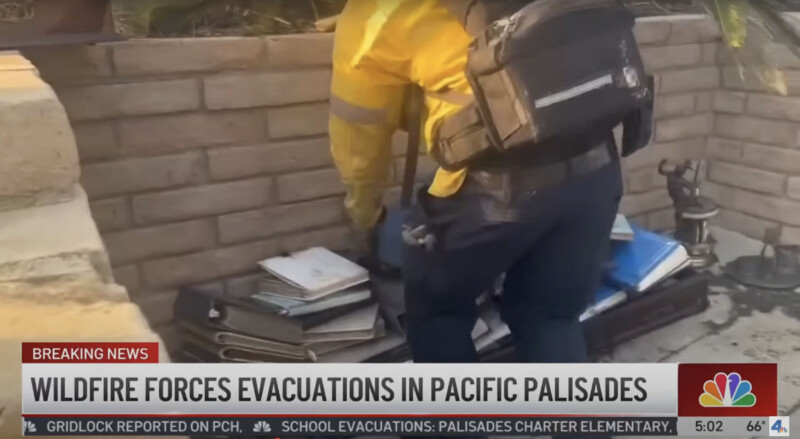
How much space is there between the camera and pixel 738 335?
110cm

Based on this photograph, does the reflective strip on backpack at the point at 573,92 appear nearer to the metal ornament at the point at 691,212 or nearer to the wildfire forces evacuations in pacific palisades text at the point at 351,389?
the metal ornament at the point at 691,212

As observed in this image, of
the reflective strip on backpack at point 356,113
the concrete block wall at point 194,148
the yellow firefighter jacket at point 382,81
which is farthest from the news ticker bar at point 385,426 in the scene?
the reflective strip on backpack at point 356,113

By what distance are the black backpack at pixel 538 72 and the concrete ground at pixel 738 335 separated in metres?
0.33

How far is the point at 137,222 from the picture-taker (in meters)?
1.00

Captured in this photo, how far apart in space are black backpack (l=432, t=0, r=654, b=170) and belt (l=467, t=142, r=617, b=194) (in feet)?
0.11

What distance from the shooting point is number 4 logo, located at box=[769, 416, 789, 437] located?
104 cm

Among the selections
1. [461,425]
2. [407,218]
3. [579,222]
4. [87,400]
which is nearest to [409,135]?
[407,218]

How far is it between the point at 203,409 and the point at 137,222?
243 millimetres

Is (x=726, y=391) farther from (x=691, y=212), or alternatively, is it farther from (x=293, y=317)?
(x=293, y=317)

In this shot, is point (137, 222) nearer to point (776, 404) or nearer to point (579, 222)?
point (579, 222)

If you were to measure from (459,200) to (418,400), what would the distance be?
25 cm

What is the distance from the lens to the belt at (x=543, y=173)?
966 mm

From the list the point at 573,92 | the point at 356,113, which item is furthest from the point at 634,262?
the point at 356,113

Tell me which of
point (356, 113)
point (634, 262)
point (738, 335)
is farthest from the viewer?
point (634, 262)
